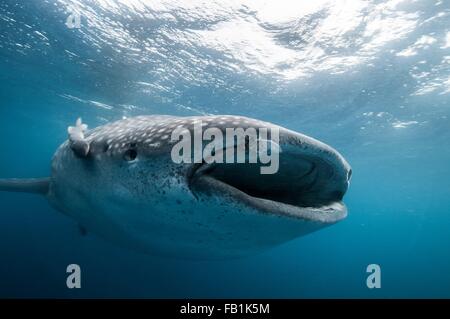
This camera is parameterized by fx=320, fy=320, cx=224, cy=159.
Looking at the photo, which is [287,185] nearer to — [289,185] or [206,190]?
[289,185]

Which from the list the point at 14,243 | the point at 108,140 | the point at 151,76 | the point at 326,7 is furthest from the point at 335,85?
the point at 14,243

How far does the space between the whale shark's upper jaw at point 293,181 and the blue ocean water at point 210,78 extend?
25.8 feet

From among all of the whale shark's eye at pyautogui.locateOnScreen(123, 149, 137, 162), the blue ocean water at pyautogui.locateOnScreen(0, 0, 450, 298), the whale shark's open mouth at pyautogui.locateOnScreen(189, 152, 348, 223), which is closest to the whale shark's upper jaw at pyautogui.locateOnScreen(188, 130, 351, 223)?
the whale shark's open mouth at pyautogui.locateOnScreen(189, 152, 348, 223)

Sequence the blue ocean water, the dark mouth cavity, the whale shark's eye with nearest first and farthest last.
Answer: the dark mouth cavity, the whale shark's eye, the blue ocean water

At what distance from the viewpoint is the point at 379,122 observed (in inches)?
784

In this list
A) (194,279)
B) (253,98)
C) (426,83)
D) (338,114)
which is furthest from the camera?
(194,279)

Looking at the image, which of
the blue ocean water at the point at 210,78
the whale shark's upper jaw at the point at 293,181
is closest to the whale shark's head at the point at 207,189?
the whale shark's upper jaw at the point at 293,181

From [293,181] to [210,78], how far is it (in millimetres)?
12636

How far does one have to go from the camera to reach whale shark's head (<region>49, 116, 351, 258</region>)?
102 inches

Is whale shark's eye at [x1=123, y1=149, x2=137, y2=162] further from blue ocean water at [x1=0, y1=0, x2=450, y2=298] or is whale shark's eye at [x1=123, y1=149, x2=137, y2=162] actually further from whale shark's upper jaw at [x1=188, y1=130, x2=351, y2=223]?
blue ocean water at [x1=0, y1=0, x2=450, y2=298]

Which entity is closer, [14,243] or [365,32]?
[365,32]

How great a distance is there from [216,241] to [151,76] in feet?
44.5

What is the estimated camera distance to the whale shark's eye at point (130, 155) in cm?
322
